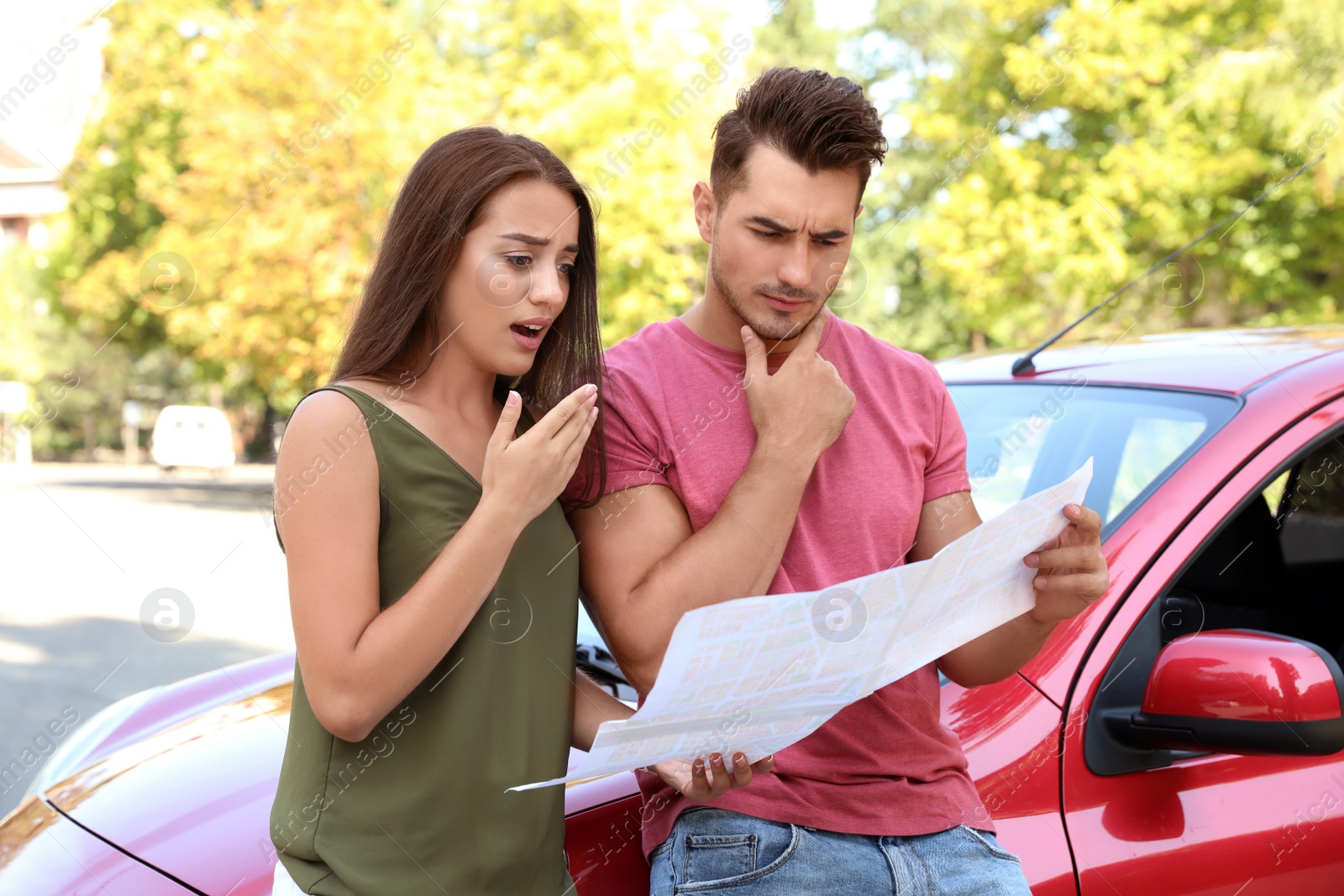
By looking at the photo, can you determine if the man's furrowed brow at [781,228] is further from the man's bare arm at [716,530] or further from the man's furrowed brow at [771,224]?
the man's bare arm at [716,530]

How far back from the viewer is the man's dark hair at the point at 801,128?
193 centimetres

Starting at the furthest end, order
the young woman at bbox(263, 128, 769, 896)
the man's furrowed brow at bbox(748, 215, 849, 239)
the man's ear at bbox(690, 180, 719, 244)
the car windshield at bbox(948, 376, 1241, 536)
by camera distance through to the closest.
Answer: the car windshield at bbox(948, 376, 1241, 536)
the man's ear at bbox(690, 180, 719, 244)
the man's furrowed brow at bbox(748, 215, 849, 239)
the young woman at bbox(263, 128, 769, 896)

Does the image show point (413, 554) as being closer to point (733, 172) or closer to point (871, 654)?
point (871, 654)

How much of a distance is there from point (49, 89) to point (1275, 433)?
17.2 meters

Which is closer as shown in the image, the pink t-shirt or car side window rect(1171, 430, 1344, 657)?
the pink t-shirt

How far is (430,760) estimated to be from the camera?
1.54 meters

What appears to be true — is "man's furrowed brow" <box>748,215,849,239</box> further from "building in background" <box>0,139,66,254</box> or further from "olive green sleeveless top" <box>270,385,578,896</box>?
"building in background" <box>0,139,66,254</box>

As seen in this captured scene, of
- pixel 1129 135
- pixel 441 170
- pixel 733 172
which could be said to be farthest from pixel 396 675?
pixel 1129 135

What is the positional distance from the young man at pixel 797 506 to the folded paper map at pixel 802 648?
16 cm

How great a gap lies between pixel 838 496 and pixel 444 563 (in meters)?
0.72

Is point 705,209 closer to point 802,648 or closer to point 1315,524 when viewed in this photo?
point 802,648

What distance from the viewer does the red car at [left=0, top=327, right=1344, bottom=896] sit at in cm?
187

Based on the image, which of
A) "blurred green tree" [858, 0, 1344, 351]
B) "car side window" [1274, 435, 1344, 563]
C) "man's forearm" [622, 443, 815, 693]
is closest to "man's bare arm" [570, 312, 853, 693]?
"man's forearm" [622, 443, 815, 693]

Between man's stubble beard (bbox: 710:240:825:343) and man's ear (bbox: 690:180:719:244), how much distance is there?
0.38ft
